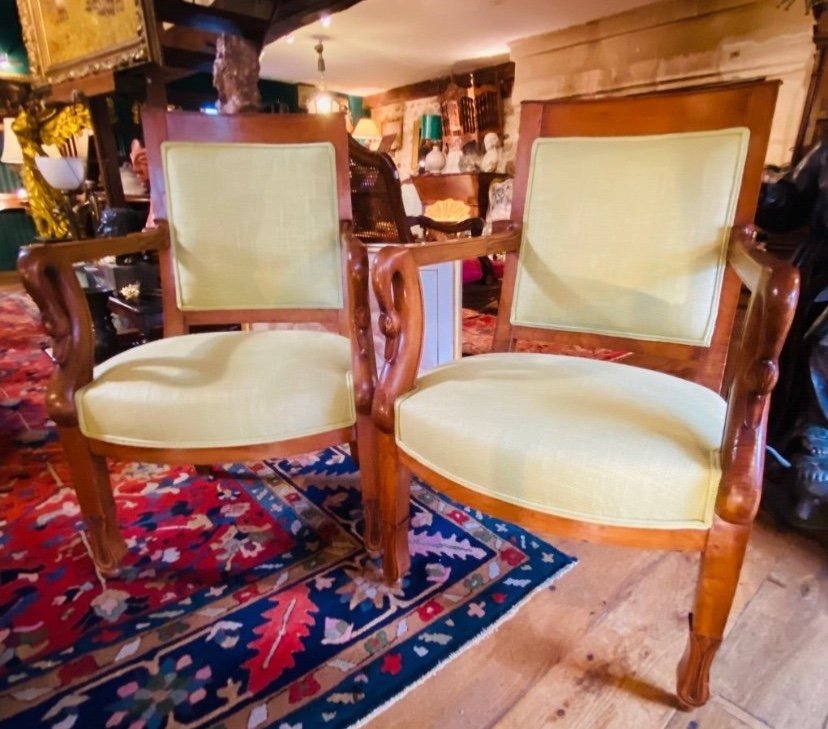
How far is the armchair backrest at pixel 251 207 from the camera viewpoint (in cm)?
116

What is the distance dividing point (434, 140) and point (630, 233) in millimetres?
5693

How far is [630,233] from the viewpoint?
98cm

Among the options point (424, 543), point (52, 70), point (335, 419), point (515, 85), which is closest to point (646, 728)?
point (424, 543)

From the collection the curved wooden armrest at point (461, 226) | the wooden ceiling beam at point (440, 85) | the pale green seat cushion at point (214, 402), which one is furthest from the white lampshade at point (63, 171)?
the wooden ceiling beam at point (440, 85)

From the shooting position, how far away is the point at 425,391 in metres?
0.83

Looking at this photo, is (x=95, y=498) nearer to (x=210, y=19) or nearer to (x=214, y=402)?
(x=214, y=402)

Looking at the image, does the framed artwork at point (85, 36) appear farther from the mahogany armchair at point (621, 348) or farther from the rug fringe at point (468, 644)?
the rug fringe at point (468, 644)

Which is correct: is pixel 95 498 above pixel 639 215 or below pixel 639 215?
below

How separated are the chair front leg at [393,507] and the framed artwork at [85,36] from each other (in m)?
2.93

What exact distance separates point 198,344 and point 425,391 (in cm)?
56

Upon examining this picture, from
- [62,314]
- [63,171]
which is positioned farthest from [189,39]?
[62,314]

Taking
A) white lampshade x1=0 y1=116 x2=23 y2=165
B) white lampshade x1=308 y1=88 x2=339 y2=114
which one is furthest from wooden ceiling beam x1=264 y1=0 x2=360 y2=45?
white lampshade x1=0 y1=116 x2=23 y2=165

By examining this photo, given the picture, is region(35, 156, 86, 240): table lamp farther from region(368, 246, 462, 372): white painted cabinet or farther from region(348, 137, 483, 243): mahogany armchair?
region(368, 246, 462, 372): white painted cabinet

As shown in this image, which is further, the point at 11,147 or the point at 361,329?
the point at 11,147
